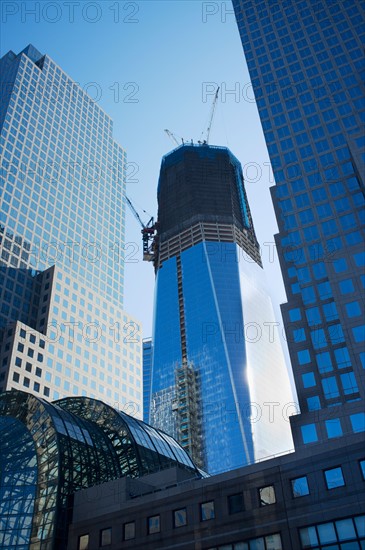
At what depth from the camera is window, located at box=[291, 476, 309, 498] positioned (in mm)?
47844

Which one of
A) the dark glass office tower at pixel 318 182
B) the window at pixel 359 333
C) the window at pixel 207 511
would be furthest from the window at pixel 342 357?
the window at pixel 207 511

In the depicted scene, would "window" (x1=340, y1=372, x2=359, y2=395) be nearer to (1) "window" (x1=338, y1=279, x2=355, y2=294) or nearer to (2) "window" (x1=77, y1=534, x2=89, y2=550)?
(1) "window" (x1=338, y1=279, x2=355, y2=294)

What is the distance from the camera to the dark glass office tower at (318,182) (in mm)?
75375

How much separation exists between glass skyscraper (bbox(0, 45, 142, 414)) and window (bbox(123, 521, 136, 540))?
64828mm

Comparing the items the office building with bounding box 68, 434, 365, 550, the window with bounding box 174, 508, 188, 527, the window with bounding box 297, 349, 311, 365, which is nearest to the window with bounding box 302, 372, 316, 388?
the window with bounding box 297, 349, 311, 365

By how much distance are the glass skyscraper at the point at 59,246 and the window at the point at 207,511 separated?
234 ft

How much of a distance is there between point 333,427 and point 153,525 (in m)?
27.4

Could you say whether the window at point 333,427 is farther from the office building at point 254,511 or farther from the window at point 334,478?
the window at point 334,478

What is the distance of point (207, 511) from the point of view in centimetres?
5159

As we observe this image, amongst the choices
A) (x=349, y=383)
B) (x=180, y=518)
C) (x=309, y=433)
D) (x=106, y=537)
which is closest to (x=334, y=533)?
(x=180, y=518)

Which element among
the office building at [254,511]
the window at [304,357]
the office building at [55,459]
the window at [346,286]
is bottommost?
the office building at [254,511]

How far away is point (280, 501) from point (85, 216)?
136569 mm

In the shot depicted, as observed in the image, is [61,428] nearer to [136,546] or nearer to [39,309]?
[136,546]

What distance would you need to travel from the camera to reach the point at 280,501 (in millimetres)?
48406
